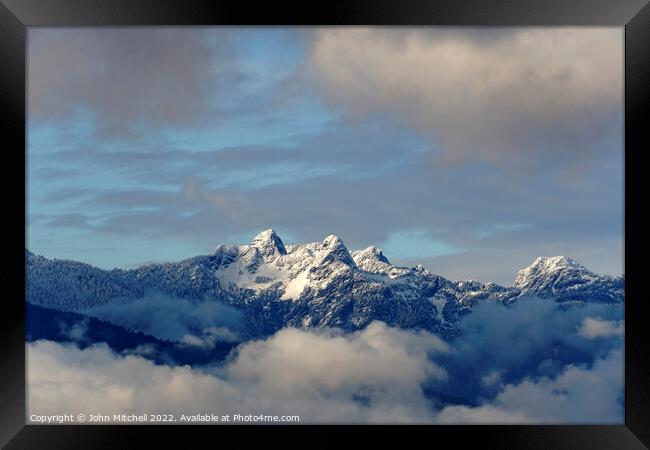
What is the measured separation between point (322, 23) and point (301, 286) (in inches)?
953

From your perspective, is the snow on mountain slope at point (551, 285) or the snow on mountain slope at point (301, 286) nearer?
the snow on mountain slope at point (551, 285)

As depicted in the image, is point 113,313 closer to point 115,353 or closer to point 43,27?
point 115,353

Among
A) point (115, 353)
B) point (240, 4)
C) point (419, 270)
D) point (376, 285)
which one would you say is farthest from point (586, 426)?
point (419, 270)

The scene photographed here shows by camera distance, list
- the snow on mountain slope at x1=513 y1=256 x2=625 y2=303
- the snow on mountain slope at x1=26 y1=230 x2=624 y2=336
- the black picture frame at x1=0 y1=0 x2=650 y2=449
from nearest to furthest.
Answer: the black picture frame at x1=0 y1=0 x2=650 y2=449 → the snow on mountain slope at x1=513 y1=256 x2=625 y2=303 → the snow on mountain slope at x1=26 y1=230 x2=624 y2=336

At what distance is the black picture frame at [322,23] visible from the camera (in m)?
5.43

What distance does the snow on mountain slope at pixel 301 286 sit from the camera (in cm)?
1252

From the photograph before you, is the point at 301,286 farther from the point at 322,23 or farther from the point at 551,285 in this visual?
the point at 322,23

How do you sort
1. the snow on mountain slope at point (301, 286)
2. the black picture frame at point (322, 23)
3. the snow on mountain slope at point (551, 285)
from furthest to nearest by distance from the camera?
1. the snow on mountain slope at point (301, 286)
2. the snow on mountain slope at point (551, 285)
3. the black picture frame at point (322, 23)

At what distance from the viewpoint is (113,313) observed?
40.7 feet

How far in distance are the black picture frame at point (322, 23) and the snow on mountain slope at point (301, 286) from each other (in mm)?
548

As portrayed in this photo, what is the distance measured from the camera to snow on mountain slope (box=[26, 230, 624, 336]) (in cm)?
1252

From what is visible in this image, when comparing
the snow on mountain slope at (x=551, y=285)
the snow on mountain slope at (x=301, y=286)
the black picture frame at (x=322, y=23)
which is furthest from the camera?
the snow on mountain slope at (x=301, y=286)

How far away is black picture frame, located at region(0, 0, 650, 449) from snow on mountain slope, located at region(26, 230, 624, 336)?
55cm

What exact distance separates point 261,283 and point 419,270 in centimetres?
2325
